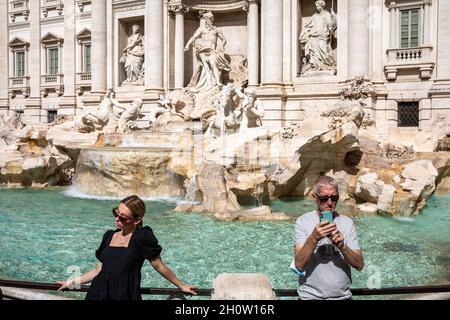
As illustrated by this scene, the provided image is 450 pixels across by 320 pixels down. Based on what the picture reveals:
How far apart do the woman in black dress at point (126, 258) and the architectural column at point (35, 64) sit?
930 inches

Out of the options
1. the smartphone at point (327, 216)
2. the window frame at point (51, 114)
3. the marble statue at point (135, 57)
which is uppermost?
the marble statue at point (135, 57)

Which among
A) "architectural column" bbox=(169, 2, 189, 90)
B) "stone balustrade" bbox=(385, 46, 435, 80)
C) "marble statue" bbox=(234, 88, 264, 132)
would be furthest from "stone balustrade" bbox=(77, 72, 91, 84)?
"stone balustrade" bbox=(385, 46, 435, 80)

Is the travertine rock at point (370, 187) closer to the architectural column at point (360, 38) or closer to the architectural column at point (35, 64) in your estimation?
the architectural column at point (360, 38)

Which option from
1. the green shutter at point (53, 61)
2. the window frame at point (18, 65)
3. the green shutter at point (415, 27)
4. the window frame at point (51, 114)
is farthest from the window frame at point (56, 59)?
the green shutter at point (415, 27)

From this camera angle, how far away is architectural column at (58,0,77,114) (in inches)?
920

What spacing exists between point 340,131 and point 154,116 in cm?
853

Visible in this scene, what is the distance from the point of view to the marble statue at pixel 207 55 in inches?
734

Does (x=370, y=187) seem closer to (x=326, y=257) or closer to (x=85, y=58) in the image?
(x=326, y=257)

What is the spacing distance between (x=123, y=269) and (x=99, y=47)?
789 inches

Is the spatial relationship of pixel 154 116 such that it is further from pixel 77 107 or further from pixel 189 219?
pixel 189 219

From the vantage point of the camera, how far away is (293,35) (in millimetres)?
17531

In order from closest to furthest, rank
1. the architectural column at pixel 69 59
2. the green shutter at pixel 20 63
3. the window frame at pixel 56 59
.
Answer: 1. the architectural column at pixel 69 59
2. the window frame at pixel 56 59
3. the green shutter at pixel 20 63

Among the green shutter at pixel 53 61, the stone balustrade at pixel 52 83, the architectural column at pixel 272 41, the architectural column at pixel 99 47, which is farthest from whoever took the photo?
the green shutter at pixel 53 61

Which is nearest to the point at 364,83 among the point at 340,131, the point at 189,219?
the point at 340,131
